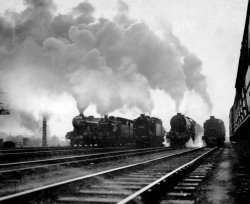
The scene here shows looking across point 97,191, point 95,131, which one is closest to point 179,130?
point 95,131

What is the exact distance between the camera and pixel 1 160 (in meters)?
15.0

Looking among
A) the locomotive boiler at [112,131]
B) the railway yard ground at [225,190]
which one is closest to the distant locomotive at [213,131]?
the locomotive boiler at [112,131]

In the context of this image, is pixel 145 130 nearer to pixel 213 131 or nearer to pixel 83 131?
pixel 83 131

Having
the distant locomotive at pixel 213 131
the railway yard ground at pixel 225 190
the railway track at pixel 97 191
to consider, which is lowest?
the railway yard ground at pixel 225 190

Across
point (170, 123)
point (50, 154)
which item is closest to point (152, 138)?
point (170, 123)

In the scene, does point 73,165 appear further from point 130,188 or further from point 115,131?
point 115,131

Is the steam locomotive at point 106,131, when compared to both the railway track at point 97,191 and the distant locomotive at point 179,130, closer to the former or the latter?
the distant locomotive at point 179,130

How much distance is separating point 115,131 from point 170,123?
602cm

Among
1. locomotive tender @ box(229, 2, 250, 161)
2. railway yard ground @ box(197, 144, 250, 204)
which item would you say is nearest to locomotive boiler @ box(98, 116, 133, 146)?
locomotive tender @ box(229, 2, 250, 161)

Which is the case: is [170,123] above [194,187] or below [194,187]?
above

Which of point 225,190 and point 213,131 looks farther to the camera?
point 213,131

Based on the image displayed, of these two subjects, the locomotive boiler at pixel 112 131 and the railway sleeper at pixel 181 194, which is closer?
the railway sleeper at pixel 181 194

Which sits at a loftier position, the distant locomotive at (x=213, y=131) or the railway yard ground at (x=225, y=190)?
the distant locomotive at (x=213, y=131)

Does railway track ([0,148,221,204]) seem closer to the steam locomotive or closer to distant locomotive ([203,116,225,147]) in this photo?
the steam locomotive
